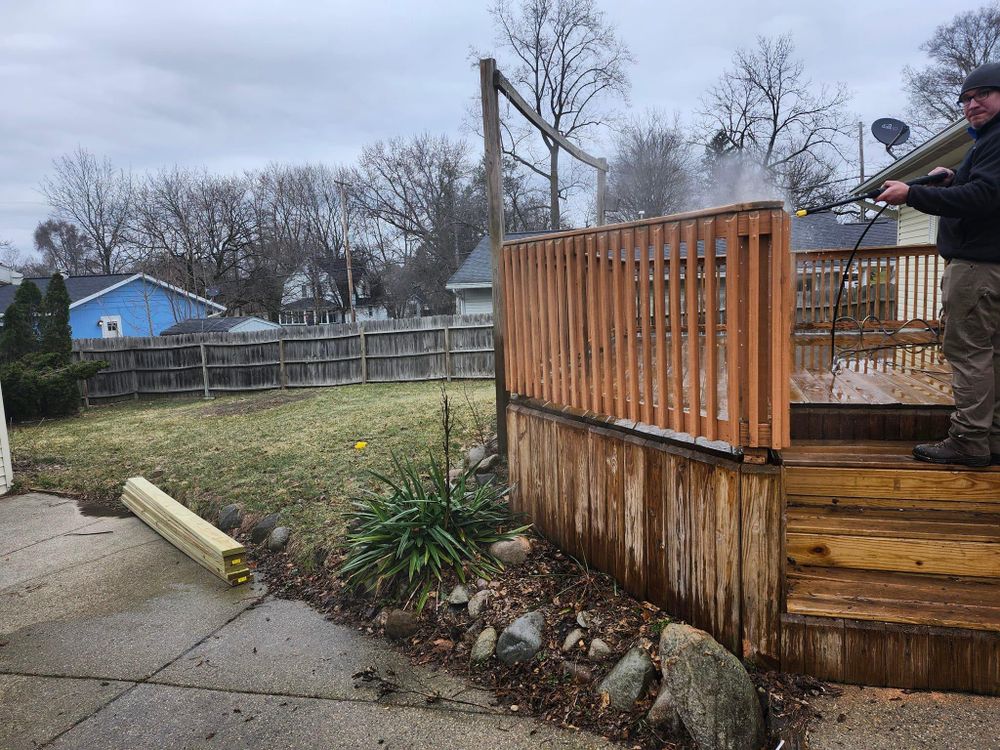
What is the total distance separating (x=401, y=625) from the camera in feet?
9.92

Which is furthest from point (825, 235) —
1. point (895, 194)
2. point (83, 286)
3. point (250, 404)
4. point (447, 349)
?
point (83, 286)

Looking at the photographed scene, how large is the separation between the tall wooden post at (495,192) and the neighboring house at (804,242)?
468 inches

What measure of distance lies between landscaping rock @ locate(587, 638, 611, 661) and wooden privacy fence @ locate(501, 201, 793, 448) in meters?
0.93

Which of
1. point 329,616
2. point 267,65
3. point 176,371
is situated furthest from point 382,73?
point 329,616

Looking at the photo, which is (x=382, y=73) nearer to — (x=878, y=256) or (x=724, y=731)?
(x=878, y=256)

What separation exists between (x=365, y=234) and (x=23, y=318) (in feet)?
87.2

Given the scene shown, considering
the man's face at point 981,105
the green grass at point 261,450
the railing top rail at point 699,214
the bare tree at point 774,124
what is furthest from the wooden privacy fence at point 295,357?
the bare tree at point 774,124

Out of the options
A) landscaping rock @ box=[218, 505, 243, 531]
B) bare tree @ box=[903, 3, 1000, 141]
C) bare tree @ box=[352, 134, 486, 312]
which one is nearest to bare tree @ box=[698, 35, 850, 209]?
bare tree @ box=[903, 3, 1000, 141]

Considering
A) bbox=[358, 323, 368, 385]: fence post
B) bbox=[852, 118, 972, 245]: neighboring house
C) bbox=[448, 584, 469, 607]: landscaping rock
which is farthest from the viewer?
bbox=[358, 323, 368, 385]: fence post

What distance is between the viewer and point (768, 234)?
208cm

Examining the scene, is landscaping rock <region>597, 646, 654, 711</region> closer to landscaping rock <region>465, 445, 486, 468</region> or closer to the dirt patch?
landscaping rock <region>465, 445, 486, 468</region>

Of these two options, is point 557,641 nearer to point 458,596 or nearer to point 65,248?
point 458,596

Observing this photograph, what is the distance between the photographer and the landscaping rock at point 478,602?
2.98 meters

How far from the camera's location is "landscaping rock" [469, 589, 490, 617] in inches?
117
